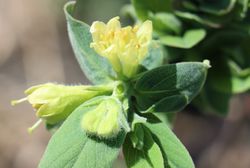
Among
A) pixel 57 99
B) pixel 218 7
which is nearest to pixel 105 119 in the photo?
pixel 57 99

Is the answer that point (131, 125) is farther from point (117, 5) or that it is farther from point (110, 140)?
point (117, 5)

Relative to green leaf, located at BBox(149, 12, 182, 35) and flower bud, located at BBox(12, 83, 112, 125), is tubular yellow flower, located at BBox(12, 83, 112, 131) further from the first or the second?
green leaf, located at BBox(149, 12, 182, 35)

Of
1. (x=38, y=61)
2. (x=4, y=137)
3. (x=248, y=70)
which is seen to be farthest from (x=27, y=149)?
(x=248, y=70)

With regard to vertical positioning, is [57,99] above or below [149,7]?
below

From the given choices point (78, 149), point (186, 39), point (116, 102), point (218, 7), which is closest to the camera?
point (78, 149)

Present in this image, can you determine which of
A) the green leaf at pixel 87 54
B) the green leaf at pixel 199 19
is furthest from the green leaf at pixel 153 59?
the green leaf at pixel 199 19

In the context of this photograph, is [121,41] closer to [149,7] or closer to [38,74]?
[149,7]

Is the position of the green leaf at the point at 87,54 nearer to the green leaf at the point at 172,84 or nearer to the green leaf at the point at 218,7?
the green leaf at the point at 172,84

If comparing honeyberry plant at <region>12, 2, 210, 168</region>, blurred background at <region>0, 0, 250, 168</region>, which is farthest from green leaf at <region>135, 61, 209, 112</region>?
blurred background at <region>0, 0, 250, 168</region>
